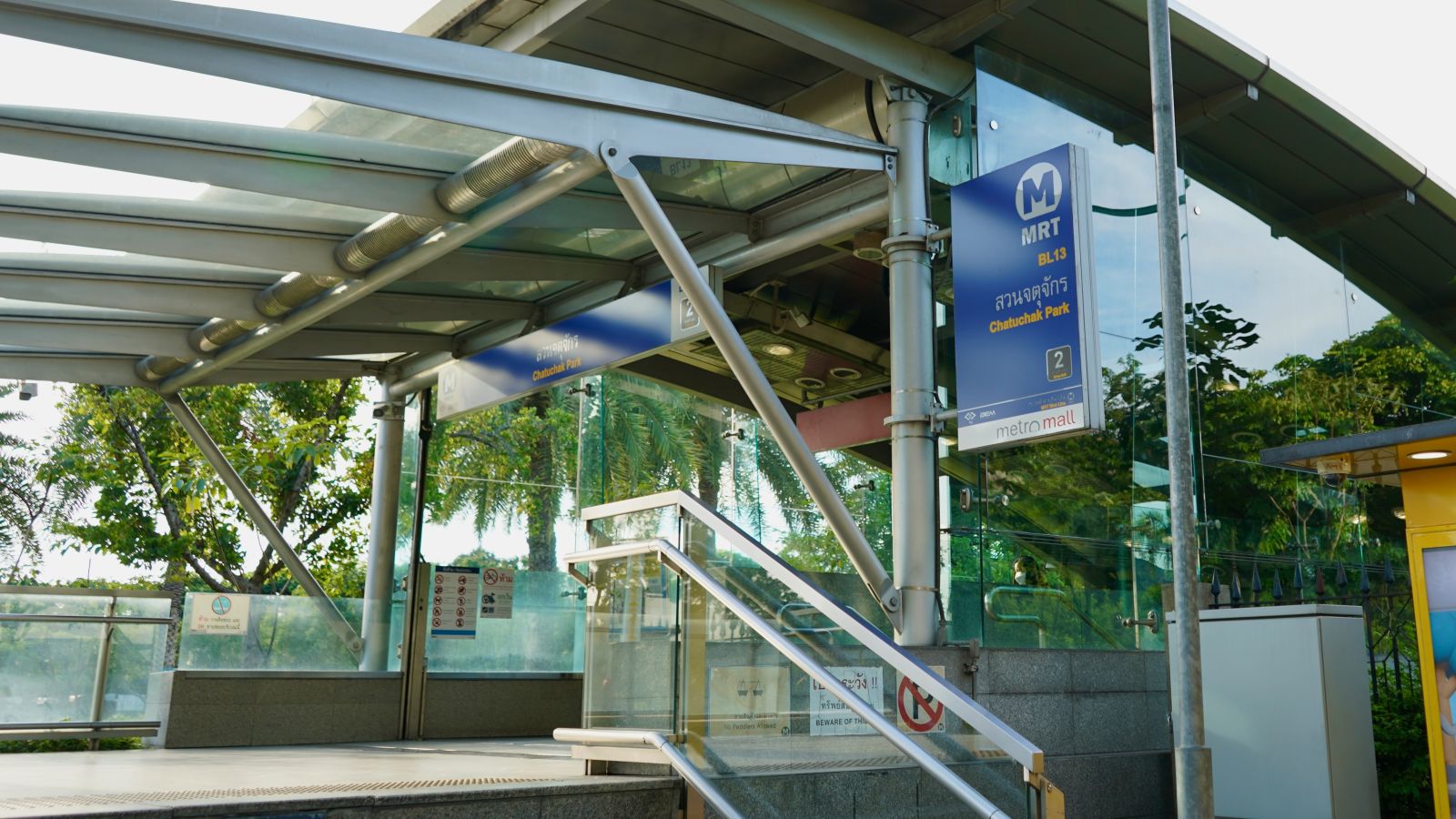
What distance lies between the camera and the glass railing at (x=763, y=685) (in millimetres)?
5504

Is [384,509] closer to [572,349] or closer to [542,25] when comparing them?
[572,349]

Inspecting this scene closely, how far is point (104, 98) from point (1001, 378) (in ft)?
20.9

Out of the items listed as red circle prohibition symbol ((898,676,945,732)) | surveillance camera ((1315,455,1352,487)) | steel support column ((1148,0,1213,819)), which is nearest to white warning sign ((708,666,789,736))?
red circle prohibition symbol ((898,676,945,732))

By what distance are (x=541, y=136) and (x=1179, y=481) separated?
3.81m

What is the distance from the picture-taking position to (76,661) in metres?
12.5

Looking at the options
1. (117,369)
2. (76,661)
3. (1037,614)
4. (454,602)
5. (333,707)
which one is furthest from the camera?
(454,602)

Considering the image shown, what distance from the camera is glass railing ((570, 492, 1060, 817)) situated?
550 cm

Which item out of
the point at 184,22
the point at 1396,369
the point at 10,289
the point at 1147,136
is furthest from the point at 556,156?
the point at 1396,369

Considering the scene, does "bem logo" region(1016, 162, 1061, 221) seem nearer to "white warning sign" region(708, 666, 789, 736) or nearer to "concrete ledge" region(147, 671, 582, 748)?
"white warning sign" region(708, 666, 789, 736)

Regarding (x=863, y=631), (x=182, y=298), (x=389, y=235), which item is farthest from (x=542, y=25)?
(x=863, y=631)

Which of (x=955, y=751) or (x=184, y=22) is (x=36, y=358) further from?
(x=955, y=751)

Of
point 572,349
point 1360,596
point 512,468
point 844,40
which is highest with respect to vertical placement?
point 844,40

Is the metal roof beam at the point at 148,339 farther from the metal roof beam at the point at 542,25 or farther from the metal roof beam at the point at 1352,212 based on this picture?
the metal roof beam at the point at 1352,212

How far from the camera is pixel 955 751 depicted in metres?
5.50
